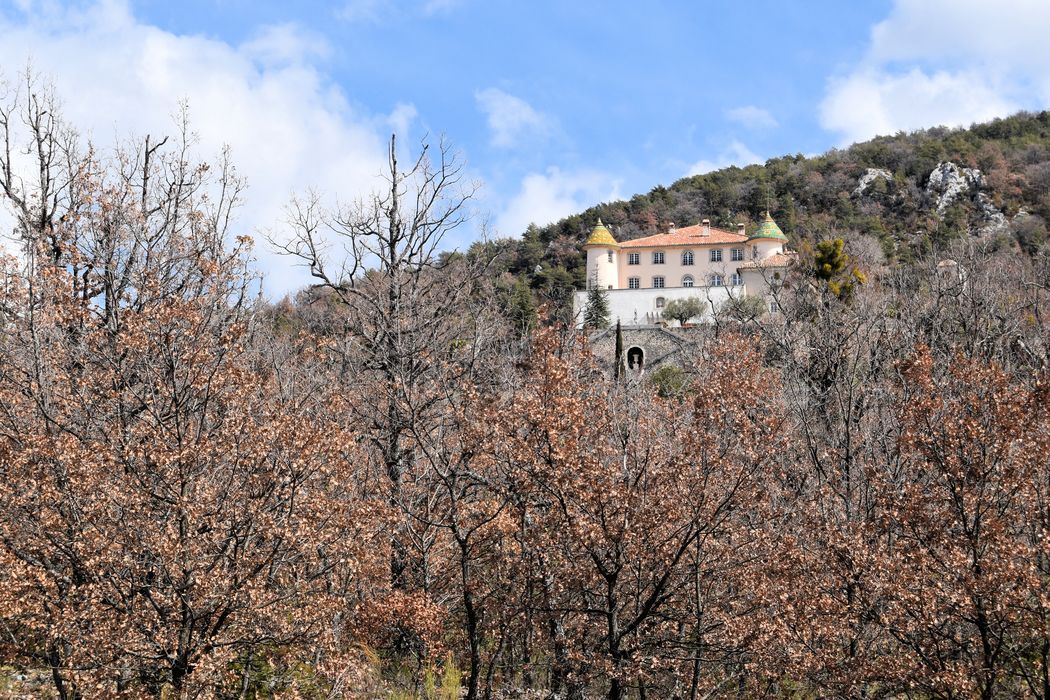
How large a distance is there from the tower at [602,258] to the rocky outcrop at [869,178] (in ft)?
97.4

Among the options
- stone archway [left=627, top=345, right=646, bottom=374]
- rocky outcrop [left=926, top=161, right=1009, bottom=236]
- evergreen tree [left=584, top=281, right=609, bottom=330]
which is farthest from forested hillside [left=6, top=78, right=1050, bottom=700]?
rocky outcrop [left=926, top=161, right=1009, bottom=236]

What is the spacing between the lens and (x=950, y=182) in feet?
254

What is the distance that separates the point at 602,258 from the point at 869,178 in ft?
108

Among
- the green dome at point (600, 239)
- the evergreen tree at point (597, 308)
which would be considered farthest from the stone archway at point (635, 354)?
the green dome at point (600, 239)

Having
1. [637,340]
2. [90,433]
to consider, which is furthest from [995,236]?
[90,433]

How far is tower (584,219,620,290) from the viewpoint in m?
63.6

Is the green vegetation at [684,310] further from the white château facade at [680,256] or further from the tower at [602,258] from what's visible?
the tower at [602,258]

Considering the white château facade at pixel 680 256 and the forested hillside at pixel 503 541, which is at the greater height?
the white château facade at pixel 680 256

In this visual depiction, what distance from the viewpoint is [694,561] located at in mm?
9398

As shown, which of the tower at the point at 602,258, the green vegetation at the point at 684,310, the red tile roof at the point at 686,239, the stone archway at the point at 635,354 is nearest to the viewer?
the stone archway at the point at 635,354

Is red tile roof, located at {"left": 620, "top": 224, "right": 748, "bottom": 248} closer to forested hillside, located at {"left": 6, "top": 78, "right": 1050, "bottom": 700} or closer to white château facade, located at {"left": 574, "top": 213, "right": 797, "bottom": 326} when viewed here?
white château facade, located at {"left": 574, "top": 213, "right": 797, "bottom": 326}

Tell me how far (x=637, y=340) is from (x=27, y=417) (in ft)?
122

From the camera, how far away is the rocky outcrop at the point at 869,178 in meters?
82.1

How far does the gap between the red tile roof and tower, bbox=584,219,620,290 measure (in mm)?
1334
